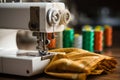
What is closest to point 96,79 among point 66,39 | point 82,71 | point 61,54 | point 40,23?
point 82,71

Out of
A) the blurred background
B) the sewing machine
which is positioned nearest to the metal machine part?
the sewing machine

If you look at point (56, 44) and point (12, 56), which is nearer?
point (12, 56)

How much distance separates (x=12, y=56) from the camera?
3.50 feet

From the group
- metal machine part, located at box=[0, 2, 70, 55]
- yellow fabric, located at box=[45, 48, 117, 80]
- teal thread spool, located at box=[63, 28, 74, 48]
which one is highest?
metal machine part, located at box=[0, 2, 70, 55]

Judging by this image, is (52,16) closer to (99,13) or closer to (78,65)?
(78,65)

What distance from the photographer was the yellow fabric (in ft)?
3.27

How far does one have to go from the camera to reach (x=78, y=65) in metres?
1.01

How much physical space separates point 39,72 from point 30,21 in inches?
8.1

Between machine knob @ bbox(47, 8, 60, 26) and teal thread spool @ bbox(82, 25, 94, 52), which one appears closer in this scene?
machine knob @ bbox(47, 8, 60, 26)

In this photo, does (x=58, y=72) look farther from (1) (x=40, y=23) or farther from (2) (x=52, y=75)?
(1) (x=40, y=23)

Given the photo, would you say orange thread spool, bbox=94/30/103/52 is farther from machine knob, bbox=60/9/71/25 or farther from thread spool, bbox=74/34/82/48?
machine knob, bbox=60/9/71/25

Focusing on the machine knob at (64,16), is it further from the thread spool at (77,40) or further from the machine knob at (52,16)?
the thread spool at (77,40)

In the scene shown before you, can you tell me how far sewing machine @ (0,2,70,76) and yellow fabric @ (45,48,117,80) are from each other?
49 millimetres

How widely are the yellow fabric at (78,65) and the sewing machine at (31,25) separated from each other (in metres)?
0.05
